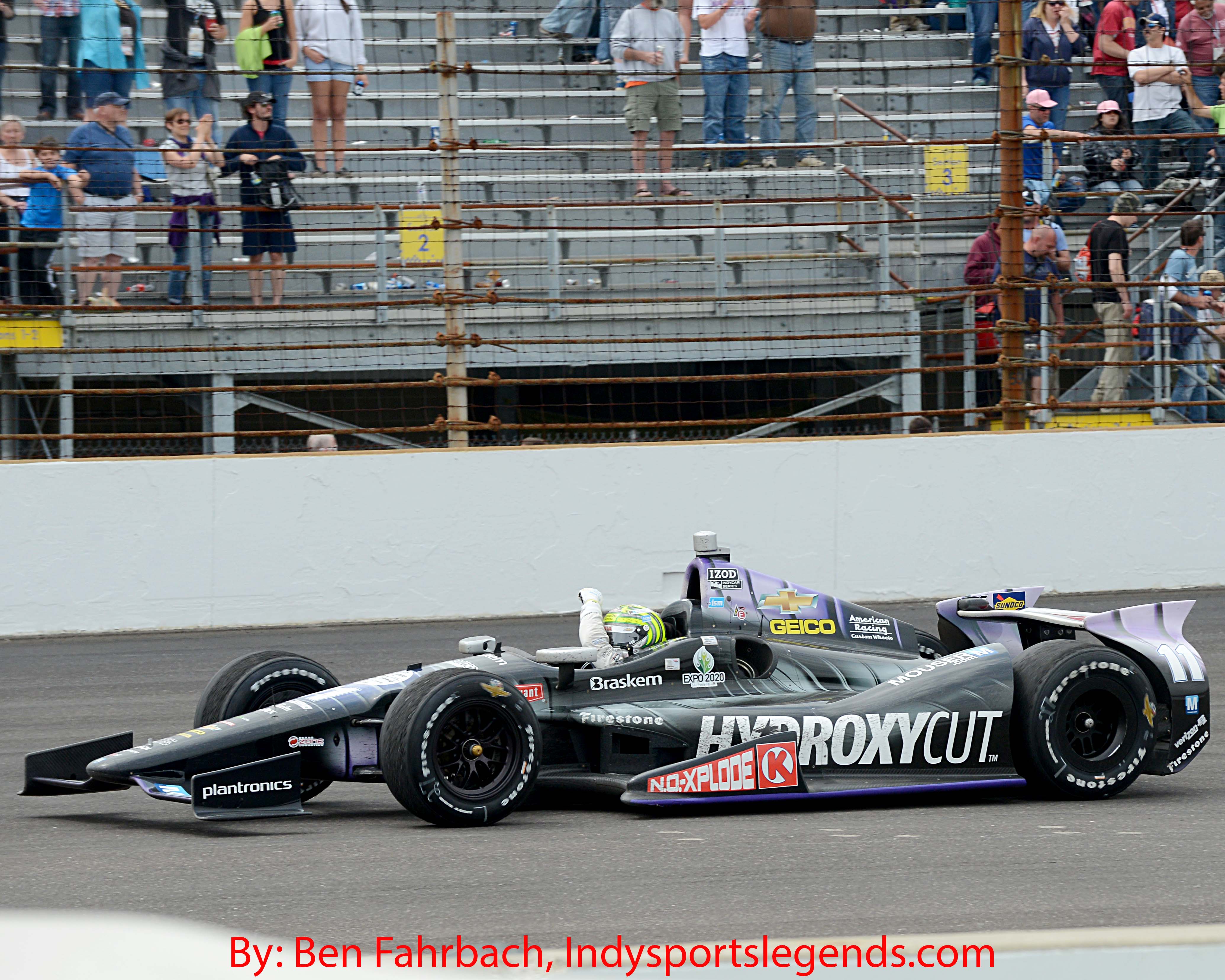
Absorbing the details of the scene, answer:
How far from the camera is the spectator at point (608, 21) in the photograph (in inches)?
482

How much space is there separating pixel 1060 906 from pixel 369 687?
2489 millimetres

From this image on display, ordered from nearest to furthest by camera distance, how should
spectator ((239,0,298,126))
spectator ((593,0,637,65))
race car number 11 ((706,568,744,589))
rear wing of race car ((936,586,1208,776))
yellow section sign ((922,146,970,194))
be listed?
rear wing of race car ((936,586,1208,776)) < race car number 11 ((706,568,744,589)) < spectator ((239,0,298,126)) < yellow section sign ((922,146,970,194)) < spectator ((593,0,637,65))

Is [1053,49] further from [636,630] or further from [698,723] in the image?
[698,723]

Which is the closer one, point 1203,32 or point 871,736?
point 871,736

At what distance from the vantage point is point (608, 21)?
12.8m

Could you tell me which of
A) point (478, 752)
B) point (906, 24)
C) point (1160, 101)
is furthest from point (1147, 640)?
point (906, 24)

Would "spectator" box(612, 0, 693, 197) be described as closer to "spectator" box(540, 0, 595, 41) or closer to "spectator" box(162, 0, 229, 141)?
"spectator" box(540, 0, 595, 41)

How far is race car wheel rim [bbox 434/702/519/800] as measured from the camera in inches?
211

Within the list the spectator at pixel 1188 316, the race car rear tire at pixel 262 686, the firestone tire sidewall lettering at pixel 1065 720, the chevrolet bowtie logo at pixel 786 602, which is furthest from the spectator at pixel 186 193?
the firestone tire sidewall lettering at pixel 1065 720

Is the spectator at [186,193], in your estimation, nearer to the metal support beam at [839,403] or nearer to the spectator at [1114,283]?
the metal support beam at [839,403]

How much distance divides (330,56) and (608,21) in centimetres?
238

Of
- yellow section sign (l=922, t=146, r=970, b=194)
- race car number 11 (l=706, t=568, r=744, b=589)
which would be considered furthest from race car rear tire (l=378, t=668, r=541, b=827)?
yellow section sign (l=922, t=146, r=970, b=194)

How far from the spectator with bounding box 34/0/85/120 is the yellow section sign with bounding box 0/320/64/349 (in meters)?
1.83

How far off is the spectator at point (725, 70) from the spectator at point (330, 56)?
8.18 ft
